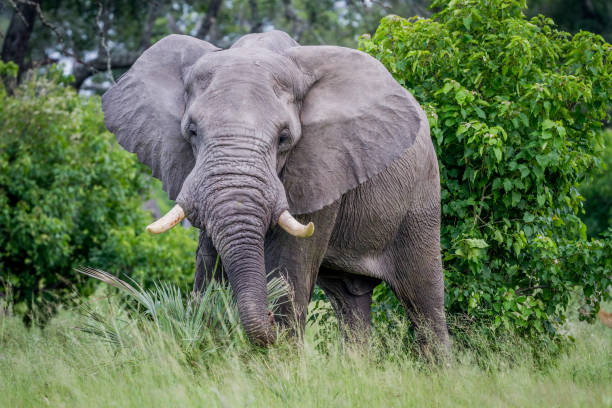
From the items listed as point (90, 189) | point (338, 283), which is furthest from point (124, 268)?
point (338, 283)

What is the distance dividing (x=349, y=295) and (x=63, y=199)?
4.34 m

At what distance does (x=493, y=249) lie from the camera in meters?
6.55

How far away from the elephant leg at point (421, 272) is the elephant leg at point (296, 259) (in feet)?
3.56

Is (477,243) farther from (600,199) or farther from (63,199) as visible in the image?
(600,199)

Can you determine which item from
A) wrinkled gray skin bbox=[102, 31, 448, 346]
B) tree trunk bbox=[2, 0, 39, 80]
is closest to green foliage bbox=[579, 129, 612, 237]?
tree trunk bbox=[2, 0, 39, 80]

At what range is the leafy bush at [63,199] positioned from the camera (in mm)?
8898

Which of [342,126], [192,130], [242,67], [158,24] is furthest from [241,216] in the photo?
[158,24]

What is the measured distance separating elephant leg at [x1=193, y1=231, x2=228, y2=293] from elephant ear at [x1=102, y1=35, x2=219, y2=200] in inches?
15.0

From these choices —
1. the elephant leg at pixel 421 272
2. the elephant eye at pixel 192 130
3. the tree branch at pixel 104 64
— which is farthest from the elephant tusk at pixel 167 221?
the tree branch at pixel 104 64

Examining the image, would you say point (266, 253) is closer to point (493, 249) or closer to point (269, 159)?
point (269, 159)

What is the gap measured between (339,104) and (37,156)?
5.39m

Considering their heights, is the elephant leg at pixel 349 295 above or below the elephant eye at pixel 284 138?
below

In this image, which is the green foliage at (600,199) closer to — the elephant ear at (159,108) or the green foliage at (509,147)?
the green foliage at (509,147)

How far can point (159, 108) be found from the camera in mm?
4805
